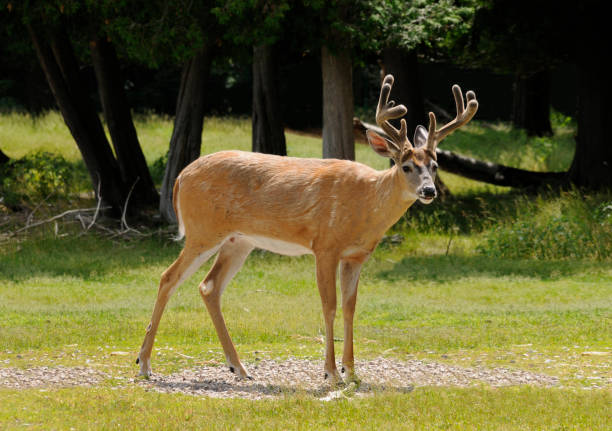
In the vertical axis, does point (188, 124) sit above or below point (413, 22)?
below

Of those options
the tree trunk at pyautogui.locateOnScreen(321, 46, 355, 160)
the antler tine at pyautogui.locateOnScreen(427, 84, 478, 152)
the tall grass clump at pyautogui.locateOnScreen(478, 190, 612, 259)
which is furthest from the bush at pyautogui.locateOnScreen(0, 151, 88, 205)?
the antler tine at pyautogui.locateOnScreen(427, 84, 478, 152)

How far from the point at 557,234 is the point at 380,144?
8414mm

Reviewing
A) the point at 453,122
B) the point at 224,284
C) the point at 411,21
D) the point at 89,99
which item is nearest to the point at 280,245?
the point at 224,284

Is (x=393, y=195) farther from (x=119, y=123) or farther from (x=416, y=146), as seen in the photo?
(x=119, y=123)

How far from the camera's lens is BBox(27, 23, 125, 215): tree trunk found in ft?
57.9

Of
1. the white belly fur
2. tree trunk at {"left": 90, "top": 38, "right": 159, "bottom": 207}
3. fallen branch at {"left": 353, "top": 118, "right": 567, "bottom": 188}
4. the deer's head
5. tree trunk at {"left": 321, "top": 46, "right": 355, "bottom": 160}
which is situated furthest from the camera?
fallen branch at {"left": 353, "top": 118, "right": 567, "bottom": 188}

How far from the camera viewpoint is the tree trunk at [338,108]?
55.1 ft

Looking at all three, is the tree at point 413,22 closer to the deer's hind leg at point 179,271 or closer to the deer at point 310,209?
the deer at point 310,209

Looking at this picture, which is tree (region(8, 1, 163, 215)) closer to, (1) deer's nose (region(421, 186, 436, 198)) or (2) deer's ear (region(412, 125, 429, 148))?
(2) deer's ear (region(412, 125, 429, 148))

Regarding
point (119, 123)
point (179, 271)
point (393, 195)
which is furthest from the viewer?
point (119, 123)

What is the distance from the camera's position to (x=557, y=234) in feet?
49.5

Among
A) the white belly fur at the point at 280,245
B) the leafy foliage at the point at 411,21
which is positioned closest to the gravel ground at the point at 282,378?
the white belly fur at the point at 280,245

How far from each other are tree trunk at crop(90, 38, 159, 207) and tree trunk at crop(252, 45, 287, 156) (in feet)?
9.70

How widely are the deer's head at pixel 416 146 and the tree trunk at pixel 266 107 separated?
10.1 m
